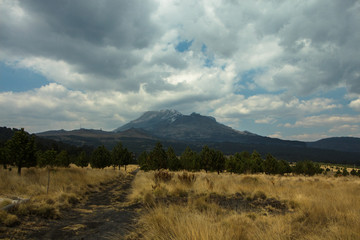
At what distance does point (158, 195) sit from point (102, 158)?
40.5 m

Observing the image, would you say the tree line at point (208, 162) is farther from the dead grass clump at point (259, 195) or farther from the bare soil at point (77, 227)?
the bare soil at point (77, 227)

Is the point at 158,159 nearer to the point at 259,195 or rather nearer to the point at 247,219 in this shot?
the point at 259,195

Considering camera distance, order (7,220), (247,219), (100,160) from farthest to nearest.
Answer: (100,160) < (7,220) < (247,219)

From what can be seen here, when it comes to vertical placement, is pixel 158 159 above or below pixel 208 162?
above

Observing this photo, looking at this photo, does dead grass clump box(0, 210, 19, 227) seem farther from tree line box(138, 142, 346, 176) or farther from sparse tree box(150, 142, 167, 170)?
sparse tree box(150, 142, 167, 170)

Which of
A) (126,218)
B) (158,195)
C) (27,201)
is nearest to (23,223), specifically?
Answer: (27,201)

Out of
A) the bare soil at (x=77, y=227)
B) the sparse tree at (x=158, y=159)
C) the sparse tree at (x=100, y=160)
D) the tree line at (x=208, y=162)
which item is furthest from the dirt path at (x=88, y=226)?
the sparse tree at (x=100, y=160)

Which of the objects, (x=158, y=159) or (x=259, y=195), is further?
(x=158, y=159)

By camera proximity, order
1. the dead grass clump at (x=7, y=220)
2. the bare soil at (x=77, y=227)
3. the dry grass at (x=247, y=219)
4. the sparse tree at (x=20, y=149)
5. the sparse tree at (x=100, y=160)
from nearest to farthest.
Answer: the dry grass at (x=247, y=219)
the bare soil at (x=77, y=227)
the dead grass clump at (x=7, y=220)
the sparse tree at (x=20, y=149)
the sparse tree at (x=100, y=160)

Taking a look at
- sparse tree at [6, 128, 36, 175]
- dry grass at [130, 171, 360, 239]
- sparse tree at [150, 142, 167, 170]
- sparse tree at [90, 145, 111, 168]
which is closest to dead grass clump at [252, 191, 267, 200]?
dry grass at [130, 171, 360, 239]

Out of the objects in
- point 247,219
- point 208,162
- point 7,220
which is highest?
point 247,219

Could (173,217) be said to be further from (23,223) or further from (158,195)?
(158,195)

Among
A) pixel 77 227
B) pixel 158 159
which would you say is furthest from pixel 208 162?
pixel 77 227

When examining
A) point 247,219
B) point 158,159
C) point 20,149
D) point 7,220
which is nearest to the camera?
point 247,219
